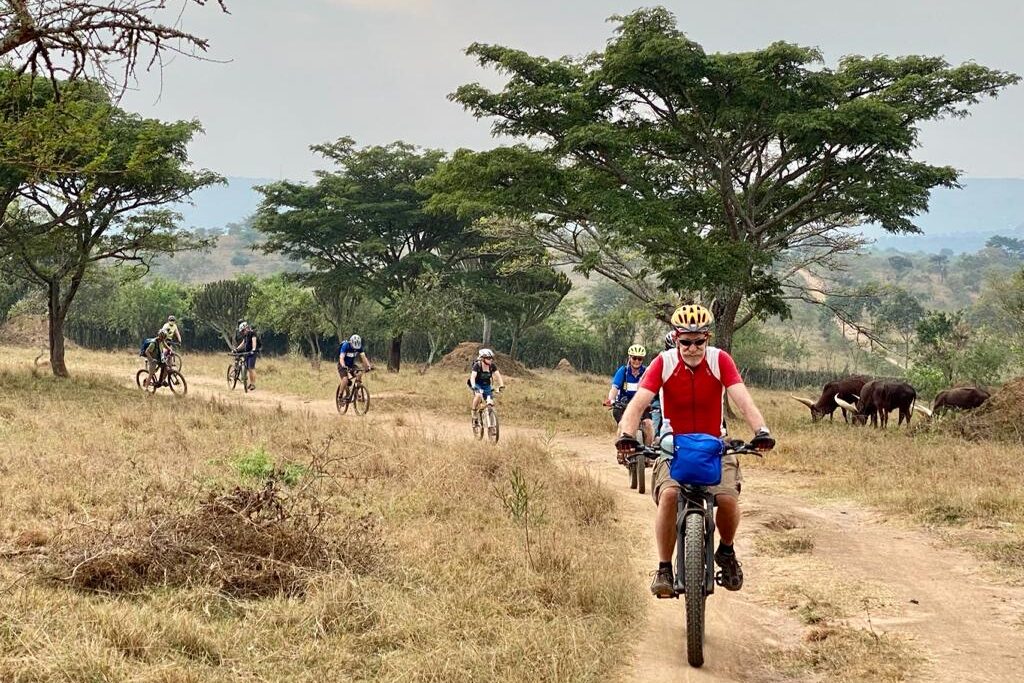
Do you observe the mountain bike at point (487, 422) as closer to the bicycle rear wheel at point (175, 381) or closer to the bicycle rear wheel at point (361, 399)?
the bicycle rear wheel at point (361, 399)

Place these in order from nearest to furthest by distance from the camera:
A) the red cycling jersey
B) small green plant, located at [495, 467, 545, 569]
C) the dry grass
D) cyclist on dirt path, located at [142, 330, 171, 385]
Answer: the dry grass
the red cycling jersey
small green plant, located at [495, 467, 545, 569]
cyclist on dirt path, located at [142, 330, 171, 385]

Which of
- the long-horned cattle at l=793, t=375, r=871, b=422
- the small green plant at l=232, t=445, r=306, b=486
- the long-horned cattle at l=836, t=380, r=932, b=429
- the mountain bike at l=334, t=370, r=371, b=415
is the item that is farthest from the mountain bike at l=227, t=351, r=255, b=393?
the long-horned cattle at l=836, t=380, r=932, b=429

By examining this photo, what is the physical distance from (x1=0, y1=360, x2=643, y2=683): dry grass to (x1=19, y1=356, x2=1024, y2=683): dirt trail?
37 cm

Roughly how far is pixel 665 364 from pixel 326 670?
294 cm

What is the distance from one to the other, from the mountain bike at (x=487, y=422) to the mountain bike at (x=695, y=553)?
9.51 m

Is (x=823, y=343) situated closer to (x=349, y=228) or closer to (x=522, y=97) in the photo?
(x=349, y=228)

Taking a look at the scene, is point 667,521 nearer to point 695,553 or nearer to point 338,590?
point 695,553

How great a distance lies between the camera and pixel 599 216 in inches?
802

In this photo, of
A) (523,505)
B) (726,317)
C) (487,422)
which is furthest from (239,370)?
(523,505)

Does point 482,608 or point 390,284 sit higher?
point 390,284

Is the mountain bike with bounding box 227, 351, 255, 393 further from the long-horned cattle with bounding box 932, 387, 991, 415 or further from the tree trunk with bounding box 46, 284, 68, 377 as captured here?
the long-horned cattle with bounding box 932, 387, 991, 415

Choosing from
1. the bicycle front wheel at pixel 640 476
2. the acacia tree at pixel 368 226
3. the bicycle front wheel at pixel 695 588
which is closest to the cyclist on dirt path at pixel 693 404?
the bicycle front wheel at pixel 695 588

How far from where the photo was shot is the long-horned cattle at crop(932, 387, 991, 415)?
19.2 metres

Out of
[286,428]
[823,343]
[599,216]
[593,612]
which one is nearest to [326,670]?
[593,612]
